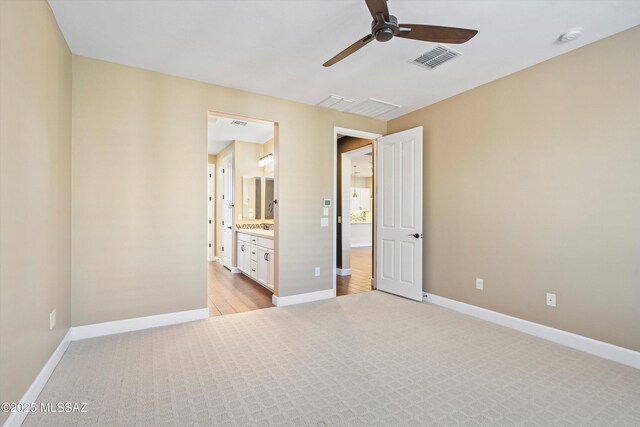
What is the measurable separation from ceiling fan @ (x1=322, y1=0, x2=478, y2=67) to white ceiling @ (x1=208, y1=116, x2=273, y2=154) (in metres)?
3.04

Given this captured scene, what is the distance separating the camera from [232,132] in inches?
216

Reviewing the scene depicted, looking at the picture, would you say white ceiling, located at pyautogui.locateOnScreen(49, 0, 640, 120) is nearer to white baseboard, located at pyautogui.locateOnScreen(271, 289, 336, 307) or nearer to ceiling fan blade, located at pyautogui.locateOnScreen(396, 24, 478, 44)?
ceiling fan blade, located at pyautogui.locateOnScreen(396, 24, 478, 44)

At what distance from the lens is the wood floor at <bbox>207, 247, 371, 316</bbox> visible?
12.5ft

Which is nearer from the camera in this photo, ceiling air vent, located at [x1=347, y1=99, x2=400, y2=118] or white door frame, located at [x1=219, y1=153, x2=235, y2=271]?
ceiling air vent, located at [x1=347, y1=99, x2=400, y2=118]

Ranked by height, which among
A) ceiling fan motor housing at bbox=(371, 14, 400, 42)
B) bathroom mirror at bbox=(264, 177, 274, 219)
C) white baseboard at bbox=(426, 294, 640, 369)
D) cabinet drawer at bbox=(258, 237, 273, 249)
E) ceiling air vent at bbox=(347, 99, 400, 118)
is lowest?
white baseboard at bbox=(426, 294, 640, 369)

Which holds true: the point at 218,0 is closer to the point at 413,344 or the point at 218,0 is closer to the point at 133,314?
the point at 133,314

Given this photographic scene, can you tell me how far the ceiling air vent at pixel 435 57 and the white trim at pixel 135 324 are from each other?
3.47 m

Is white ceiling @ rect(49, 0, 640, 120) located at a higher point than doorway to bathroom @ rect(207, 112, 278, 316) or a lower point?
higher

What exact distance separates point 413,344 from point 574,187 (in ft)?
6.74

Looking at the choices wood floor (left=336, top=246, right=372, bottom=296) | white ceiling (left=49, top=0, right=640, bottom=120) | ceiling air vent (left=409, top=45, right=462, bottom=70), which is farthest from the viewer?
wood floor (left=336, top=246, right=372, bottom=296)

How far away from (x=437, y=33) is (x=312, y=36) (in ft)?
3.43

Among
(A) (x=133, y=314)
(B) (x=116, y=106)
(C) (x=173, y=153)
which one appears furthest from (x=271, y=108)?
(A) (x=133, y=314)

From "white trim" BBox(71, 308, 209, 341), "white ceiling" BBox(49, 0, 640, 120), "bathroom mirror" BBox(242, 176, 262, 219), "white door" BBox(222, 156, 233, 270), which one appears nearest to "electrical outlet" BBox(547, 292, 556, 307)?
"white ceiling" BBox(49, 0, 640, 120)

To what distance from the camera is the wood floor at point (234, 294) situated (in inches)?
148
